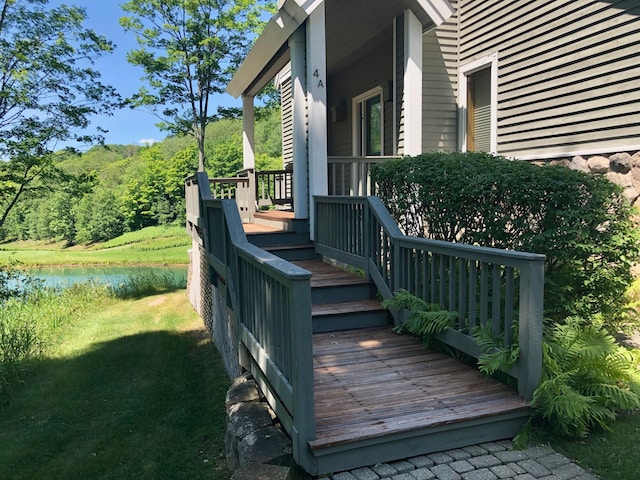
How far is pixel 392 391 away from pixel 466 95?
21.1 ft

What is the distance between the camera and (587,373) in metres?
2.90

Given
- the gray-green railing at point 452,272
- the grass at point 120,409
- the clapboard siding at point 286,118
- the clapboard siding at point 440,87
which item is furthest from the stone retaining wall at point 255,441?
the clapboard siding at point 286,118

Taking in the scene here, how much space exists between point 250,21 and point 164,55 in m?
3.43

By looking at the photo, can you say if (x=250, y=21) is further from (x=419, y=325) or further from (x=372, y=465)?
(x=372, y=465)

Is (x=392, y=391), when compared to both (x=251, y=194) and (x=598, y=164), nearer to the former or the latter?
(x=598, y=164)

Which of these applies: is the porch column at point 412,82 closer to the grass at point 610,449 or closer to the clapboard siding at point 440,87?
the clapboard siding at point 440,87

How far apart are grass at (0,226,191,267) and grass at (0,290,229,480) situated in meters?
18.7

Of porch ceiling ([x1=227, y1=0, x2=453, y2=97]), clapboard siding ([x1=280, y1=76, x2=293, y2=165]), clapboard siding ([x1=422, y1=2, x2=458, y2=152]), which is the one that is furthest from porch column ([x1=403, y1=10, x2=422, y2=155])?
clapboard siding ([x1=280, y1=76, x2=293, y2=165])

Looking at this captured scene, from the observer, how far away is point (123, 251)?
3669 cm

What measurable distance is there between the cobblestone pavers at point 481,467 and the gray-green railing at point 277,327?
383 mm

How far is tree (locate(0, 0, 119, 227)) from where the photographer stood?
11.0 metres

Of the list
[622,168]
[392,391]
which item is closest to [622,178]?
[622,168]

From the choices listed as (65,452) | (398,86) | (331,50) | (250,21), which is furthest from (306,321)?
(250,21)

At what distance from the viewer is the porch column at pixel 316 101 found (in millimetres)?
5965
